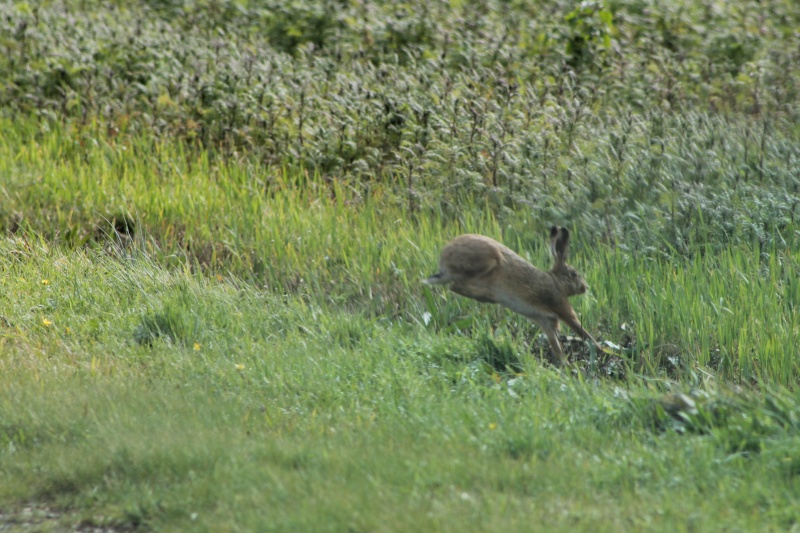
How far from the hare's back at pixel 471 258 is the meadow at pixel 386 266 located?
0.53 m

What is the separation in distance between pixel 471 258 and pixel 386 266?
65.6 inches

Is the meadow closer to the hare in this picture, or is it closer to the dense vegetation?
the dense vegetation

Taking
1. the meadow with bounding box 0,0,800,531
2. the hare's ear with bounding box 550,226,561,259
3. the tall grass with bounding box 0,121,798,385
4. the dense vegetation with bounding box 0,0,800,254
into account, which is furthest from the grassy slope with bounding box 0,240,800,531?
the dense vegetation with bounding box 0,0,800,254

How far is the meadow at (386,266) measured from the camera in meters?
3.95

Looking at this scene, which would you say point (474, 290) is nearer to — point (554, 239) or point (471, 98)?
point (554, 239)

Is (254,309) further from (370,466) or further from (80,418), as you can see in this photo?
(370,466)

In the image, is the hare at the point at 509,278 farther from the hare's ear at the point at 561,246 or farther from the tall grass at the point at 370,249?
the tall grass at the point at 370,249

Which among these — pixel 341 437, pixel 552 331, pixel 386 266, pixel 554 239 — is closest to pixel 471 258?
pixel 554 239

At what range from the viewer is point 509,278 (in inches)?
188

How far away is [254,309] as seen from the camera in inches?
230

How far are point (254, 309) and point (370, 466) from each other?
6.77 feet

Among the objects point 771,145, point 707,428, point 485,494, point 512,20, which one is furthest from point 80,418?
point 512,20

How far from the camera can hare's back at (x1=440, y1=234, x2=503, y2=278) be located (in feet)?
15.4

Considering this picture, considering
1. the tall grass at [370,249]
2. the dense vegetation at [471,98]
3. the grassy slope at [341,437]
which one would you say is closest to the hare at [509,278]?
the grassy slope at [341,437]
